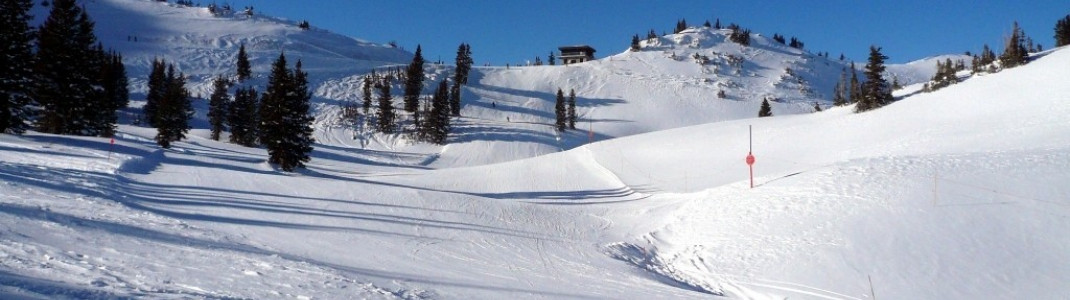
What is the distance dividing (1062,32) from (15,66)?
9174cm

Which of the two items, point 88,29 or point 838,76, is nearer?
point 88,29

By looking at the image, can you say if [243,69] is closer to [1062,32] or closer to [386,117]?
[386,117]

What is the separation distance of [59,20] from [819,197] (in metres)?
41.9

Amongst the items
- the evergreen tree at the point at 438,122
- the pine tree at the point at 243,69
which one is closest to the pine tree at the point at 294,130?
the evergreen tree at the point at 438,122

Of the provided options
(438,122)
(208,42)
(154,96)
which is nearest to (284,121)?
(438,122)

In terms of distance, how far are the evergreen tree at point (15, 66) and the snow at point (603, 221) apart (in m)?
6.42

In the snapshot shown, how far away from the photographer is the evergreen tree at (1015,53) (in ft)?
145

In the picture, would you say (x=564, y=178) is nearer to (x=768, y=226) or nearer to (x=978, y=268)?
(x=768, y=226)

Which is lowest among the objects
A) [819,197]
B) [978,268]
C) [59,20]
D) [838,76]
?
[978,268]

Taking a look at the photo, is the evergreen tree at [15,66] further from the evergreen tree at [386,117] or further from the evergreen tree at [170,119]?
the evergreen tree at [386,117]

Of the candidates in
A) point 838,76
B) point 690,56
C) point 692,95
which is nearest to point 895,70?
point 838,76

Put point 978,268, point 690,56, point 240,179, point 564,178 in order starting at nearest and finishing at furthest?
point 978,268 < point 240,179 < point 564,178 < point 690,56

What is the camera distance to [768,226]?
628 inches

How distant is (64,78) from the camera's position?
32.8 m
